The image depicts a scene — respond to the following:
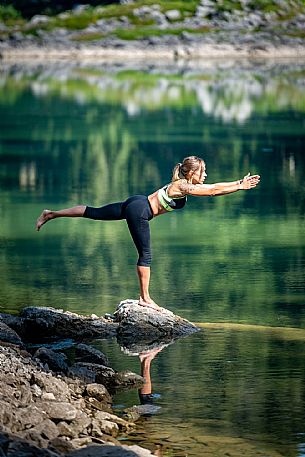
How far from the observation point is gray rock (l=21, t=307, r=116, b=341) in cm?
1541

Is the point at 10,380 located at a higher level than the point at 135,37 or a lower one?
higher

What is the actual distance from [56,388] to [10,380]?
17.8 inches

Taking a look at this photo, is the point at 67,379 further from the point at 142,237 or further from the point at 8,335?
the point at 142,237

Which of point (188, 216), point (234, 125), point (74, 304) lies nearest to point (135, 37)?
point (234, 125)

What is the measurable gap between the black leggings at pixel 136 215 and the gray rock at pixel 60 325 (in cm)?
85

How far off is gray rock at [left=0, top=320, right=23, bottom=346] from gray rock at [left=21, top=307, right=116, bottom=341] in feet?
2.89

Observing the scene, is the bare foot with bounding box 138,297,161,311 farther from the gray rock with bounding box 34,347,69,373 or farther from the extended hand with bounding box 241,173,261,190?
the gray rock with bounding box 34,347,69,373

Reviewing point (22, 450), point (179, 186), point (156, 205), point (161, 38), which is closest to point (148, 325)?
point (156, 205)

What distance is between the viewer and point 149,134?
44.7m

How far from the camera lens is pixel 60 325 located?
15578 mm

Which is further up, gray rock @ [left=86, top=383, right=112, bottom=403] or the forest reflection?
gray rock @ [left=86, top=383, right=112, bottom=403]

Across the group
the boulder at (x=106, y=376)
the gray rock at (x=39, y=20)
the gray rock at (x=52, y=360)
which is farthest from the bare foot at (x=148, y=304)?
the gray rock at (x=39, y=20)

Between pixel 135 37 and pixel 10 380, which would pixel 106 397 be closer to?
pixel 10 380

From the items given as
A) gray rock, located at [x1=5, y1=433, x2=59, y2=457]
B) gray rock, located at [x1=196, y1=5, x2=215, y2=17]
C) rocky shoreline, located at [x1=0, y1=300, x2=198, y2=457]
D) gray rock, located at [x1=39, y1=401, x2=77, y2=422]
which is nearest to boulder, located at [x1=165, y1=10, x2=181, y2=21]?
gray rock, located at [x1=196, y1=5, x2=215, y2=17]
